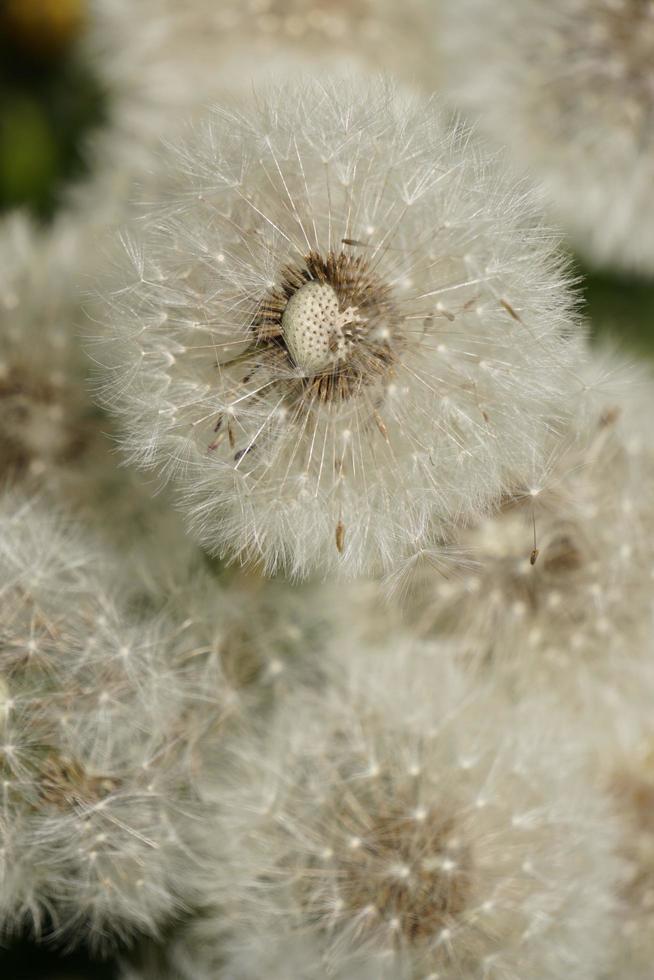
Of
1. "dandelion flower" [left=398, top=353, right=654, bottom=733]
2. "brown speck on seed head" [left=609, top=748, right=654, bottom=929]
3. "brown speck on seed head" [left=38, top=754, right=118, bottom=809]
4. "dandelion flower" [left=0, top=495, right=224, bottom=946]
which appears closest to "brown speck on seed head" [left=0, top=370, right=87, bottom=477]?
"dandelion flower" [left=0, top=495, right=224, bottom=946]

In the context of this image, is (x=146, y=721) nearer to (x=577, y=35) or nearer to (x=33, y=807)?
(x=33, y=807)

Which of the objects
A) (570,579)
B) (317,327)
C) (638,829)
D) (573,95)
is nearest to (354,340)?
(317,327)

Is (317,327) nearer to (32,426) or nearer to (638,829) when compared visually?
(32,426)

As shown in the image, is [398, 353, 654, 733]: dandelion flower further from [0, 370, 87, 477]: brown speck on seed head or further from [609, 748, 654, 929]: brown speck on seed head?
[0, 370, 87, 477]: brown speck on seed head

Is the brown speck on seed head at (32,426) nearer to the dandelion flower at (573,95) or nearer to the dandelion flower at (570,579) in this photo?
the dandelion flower at (570,579)

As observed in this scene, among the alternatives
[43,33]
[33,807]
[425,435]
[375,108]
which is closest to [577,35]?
[375,108]
